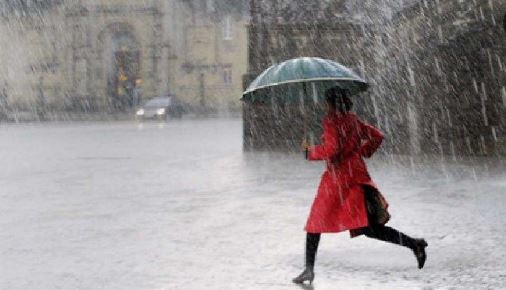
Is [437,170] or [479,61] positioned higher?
[479,61]

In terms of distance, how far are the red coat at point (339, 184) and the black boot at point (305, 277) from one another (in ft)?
1.02

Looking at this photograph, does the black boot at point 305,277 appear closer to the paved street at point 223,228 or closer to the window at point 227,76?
the paved street at point 223,228

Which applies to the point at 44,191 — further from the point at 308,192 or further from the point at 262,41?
the point at 262,41

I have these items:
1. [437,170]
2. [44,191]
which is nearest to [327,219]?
[44,191]

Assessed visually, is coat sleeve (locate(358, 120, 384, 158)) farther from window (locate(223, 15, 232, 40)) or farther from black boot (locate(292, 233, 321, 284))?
window (locate(223, 15, 232, 40))

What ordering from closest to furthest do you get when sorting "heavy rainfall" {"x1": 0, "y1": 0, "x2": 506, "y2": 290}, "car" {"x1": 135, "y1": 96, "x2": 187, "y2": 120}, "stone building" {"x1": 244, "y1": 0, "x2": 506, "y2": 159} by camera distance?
"heavy rainfall" {"x1": 0, "y1": 0, "x2": 506, "y2": 290}, "stone building" {"x1": 244, "y1": 0, "x2": 506, "y2": 159}, "car" {"x1": 135, "y1": 96, "x2": 187, "y2": 120}

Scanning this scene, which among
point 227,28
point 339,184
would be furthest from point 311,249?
point 227,28

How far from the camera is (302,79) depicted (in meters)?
7.25

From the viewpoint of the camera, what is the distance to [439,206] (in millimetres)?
11883

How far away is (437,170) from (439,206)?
19.7ft

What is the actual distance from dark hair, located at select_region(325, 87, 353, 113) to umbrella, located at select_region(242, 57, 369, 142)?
10 centimetres

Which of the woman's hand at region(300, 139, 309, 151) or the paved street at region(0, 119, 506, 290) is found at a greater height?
the woman's hand at region(300, 139, 309, 151)

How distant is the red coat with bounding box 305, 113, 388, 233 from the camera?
703cm

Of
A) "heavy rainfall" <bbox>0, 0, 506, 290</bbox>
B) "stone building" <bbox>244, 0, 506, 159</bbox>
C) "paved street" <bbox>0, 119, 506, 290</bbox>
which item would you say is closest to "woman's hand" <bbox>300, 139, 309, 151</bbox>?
"heavy rainfall" <bbox>0, 0, 506, 290</bbox>
